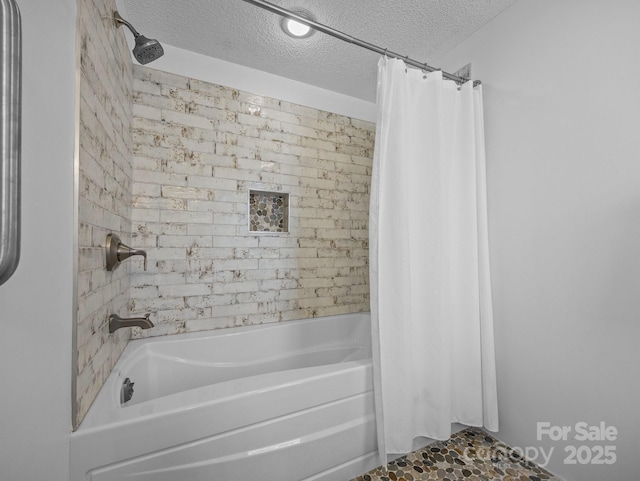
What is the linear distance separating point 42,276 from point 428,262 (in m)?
1.62

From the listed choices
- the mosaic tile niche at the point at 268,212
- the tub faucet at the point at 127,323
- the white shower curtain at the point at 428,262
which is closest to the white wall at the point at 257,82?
the mosaic tile niche at the point at 268,212

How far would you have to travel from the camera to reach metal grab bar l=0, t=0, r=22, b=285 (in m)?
0.42

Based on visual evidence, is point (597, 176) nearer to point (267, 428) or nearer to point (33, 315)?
point (267, 428)

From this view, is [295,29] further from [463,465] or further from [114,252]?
[463,465]

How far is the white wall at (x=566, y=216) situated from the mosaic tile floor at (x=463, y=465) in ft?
0.31

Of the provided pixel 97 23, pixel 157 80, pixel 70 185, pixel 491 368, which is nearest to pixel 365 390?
pixel 491 368

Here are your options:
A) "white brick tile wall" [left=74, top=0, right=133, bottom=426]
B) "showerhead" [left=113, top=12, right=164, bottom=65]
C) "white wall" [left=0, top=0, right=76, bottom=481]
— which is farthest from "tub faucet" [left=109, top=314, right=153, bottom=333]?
"showerhead" [left=113, top=12, right=164, bottom=65]

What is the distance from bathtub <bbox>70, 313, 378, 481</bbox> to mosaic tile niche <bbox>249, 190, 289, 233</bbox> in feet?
2.98

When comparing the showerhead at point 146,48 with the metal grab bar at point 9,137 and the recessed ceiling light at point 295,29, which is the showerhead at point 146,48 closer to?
the recessed ceiling light at point 295,29

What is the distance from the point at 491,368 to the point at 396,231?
98cm

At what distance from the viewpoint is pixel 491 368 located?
1717 millimetres

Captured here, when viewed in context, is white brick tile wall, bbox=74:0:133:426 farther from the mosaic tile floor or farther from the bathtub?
the mosaic tile floor

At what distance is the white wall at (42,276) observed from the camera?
0.85 metres

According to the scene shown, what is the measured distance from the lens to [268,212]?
242 cm
